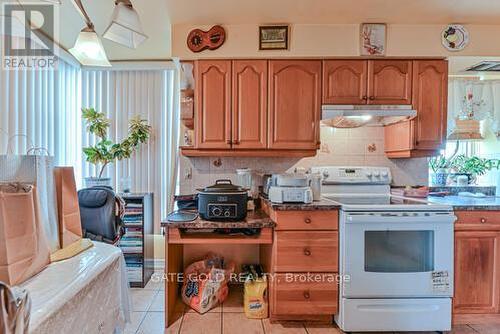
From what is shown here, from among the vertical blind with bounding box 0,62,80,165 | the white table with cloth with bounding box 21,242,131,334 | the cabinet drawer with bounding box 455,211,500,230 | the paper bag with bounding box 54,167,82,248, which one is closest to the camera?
the white table with cloth with bounding box 21,242,131,334

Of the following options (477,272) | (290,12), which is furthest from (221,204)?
(477,272)

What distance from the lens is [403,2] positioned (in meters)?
2.10

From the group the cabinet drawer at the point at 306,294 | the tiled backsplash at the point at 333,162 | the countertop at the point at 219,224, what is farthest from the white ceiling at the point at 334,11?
the cabinet drawer at the point at 306,294

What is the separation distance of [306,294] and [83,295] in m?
1.48

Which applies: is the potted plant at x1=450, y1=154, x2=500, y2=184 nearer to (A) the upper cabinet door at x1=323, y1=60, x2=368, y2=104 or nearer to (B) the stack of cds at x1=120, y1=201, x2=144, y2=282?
(A) the upper cabinet door at x1=323, y1=60, x2=368, y2=104

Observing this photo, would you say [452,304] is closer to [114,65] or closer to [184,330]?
[184,330]

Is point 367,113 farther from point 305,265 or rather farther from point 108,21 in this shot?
point 108,21

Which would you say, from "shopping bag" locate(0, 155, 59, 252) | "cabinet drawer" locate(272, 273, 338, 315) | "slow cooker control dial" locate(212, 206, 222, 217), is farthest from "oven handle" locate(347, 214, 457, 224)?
"shopping bag" locate(0, 155, 59, 252)

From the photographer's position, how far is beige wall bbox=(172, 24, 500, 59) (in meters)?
2.38

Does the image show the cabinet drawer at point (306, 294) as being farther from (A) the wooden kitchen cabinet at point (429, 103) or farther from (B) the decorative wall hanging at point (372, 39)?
(B) the decorative wall hanging at point (372, 39)

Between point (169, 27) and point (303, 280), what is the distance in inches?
91.9

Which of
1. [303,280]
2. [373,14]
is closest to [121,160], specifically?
[303,280]

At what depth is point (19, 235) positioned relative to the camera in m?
0.96

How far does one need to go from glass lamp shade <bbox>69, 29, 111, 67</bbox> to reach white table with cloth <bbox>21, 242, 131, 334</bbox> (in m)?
1.04
